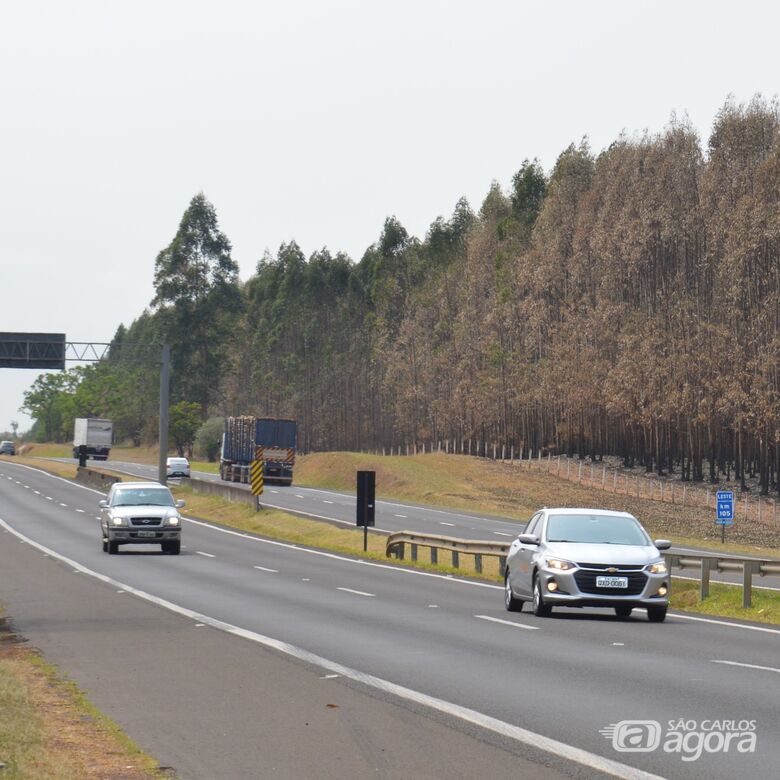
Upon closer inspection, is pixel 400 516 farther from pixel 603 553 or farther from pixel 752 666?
pixel 752 666

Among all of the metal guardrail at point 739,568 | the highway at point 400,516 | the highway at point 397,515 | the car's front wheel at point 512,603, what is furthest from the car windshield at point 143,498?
the car's front wheel at point 512,603

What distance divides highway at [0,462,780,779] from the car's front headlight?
2.55ft

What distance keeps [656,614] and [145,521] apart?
842 inches

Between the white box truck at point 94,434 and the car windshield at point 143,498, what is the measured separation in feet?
285

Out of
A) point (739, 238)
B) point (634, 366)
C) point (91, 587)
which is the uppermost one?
point (739, 238)

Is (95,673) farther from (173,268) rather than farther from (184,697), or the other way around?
(173,268)

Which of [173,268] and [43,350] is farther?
[173,268]

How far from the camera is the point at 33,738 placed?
408 inches

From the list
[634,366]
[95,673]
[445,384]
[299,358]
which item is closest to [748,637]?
[95,673]

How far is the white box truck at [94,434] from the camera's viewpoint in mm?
128125

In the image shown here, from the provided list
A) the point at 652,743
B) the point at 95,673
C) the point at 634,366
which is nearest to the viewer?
the point at 652,743

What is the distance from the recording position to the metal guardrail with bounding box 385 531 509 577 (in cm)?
3341

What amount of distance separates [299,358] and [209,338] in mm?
30784

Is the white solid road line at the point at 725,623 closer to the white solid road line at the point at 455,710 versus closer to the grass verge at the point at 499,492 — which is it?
the white solid road line at the point at 455,710
